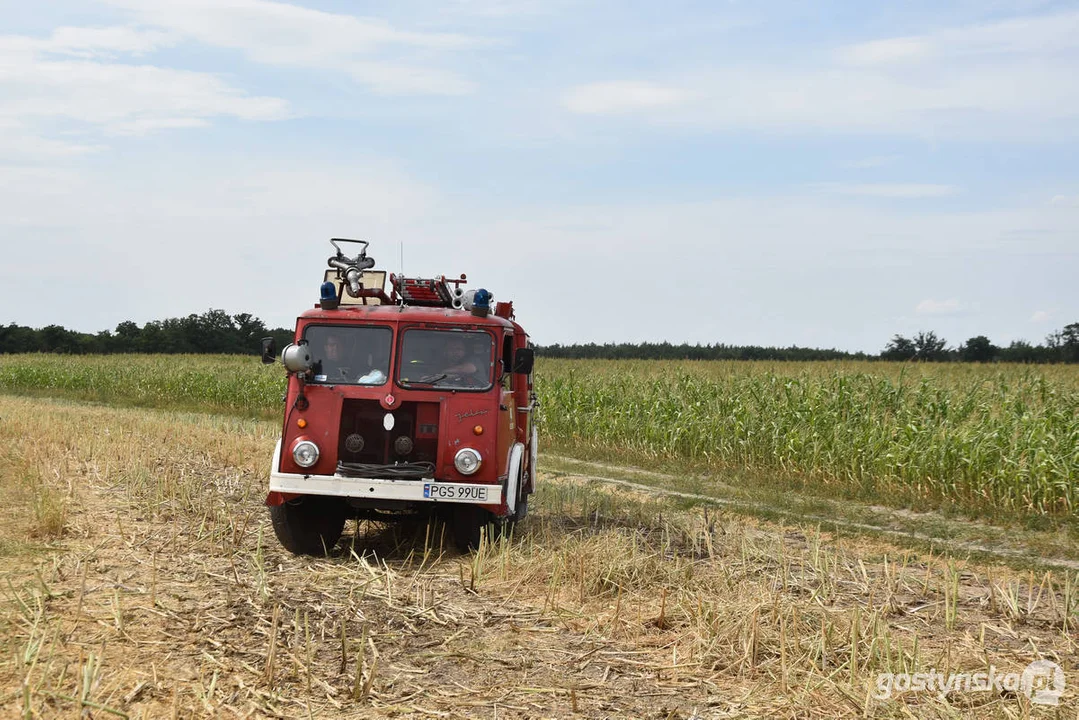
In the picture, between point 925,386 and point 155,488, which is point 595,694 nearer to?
point 155,488

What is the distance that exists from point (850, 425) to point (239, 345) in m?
51.0

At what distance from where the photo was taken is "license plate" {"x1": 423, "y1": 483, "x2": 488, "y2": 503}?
933cm

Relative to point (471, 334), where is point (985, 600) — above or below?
A: below

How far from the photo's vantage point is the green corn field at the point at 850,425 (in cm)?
1406

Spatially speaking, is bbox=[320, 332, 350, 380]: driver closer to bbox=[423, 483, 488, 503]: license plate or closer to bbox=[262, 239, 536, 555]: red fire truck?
bbox=[262, 239, 536, 555]: red fire truck

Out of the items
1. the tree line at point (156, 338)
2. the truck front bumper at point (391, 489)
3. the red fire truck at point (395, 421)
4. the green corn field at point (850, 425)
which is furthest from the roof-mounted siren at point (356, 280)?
the tree line at point (156, 338)

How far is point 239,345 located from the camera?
62406 millimetres

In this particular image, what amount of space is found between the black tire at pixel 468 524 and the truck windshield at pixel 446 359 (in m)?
1.15

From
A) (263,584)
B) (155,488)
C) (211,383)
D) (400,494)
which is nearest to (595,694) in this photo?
(263,584)

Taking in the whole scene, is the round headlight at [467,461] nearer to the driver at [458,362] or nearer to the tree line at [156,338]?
the driver at [458,362]

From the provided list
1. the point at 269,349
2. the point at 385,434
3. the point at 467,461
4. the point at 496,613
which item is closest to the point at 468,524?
the point at 467,461

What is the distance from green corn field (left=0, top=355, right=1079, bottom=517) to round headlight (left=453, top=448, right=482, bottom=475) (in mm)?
7778

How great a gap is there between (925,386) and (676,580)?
11418 millimetres

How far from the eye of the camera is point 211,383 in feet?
109
